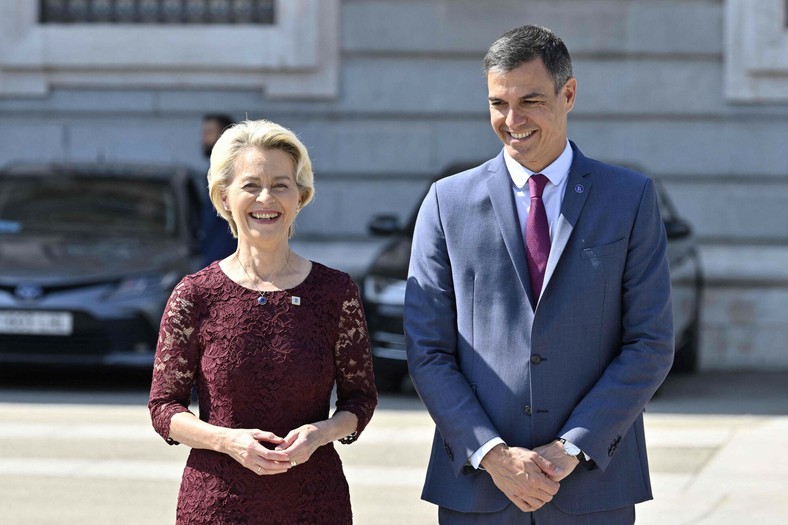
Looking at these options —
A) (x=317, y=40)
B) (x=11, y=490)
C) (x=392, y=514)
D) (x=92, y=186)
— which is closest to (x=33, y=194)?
(x=92, y=186)

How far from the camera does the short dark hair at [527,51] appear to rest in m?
3.55

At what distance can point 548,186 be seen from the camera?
3.71 metres

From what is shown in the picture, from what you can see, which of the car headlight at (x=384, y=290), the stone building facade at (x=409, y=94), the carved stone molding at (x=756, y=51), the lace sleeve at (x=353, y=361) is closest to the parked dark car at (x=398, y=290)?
the car headlight at (x=384, y=290)

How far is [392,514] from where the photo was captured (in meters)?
6.70

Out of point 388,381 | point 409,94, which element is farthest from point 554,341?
point 409,94

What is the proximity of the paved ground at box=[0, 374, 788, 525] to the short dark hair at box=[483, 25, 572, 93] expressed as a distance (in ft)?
11.1

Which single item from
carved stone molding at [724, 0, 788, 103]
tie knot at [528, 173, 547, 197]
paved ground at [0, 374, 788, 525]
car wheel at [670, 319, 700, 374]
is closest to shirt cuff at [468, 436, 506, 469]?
tie knot at [528, 173, 547, 197]

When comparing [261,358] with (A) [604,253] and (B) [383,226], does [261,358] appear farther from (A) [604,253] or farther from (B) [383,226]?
(B) [383,226]

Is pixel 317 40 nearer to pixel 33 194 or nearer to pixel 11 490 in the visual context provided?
pixel 33 194

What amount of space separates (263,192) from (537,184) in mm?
687

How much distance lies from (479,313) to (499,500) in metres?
0.46

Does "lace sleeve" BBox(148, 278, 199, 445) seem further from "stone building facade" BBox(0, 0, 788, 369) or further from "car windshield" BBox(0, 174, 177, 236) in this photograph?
"stone building facade" BBox(0, 0, 788, 369)

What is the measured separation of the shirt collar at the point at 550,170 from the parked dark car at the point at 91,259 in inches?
256

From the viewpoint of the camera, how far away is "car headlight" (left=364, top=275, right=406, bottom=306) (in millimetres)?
9945
